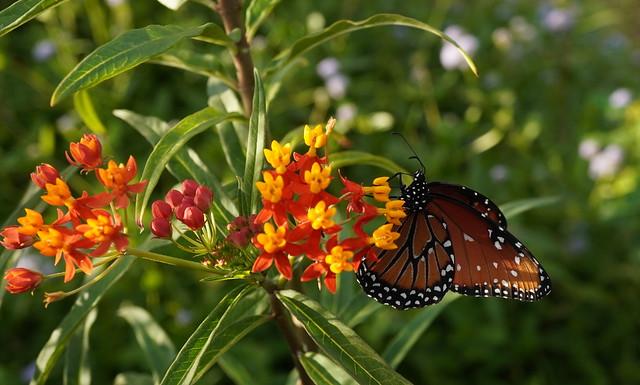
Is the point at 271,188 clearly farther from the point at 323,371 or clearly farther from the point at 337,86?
the point at 337,86

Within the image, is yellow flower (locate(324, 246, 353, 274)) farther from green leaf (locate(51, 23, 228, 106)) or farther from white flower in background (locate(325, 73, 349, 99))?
white flower in background (locate(325, 73, 349, 99))

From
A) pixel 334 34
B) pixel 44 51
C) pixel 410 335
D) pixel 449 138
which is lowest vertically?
pixel 410 335

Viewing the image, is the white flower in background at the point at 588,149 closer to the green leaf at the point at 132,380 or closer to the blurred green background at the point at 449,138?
the blurred green background at the point at 449,138

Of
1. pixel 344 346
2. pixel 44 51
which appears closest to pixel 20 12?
pixel 344 346

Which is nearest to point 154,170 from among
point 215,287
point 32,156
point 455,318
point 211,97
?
point 211,97

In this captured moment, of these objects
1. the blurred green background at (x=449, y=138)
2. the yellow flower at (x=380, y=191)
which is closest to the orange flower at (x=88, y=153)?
the yellow flower at (x=380, y=191)

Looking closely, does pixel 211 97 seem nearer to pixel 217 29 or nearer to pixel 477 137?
pixel 217 29
